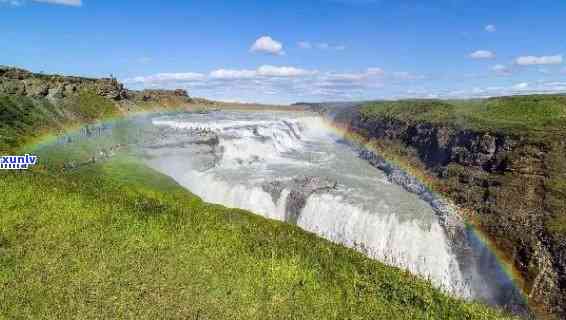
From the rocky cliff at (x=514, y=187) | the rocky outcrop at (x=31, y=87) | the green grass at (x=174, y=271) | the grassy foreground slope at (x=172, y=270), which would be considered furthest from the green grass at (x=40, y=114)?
the rocky cliff at (x=514, y=187)

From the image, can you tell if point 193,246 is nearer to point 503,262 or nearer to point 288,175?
point 503,262

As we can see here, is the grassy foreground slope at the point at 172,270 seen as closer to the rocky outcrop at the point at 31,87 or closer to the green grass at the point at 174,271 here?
the green grass at the point at 174,271

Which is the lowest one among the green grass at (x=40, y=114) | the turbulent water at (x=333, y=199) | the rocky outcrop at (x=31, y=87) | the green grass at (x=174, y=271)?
the turbulent water at (x=333, y=199)

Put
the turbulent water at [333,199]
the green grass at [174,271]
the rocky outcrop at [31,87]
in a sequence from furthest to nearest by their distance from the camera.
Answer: the rocky outcrop at [31,87] → the turbulent water at [333,199] → the green grass at [174,271]

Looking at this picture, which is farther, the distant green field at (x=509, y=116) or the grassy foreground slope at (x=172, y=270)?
the distant green field at (x=509, y=116)

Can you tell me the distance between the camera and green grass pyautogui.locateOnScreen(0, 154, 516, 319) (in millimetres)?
9898

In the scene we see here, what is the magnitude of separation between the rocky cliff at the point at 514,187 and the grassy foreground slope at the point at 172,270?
12635mm

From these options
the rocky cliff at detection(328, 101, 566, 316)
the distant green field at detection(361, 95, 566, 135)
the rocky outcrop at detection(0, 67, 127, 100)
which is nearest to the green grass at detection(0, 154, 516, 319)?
the rocky cliff at detection(328, 101, 566, 316)

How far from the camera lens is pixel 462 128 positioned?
42.7 metres

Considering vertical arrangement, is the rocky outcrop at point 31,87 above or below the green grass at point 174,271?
above

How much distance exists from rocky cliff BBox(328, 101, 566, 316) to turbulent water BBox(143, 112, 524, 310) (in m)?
1.76

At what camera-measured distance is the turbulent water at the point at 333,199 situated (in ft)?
75.9

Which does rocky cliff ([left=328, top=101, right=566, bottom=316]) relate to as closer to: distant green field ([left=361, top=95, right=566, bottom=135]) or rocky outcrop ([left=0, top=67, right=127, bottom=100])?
distant green field ([left=361, top=95, right=566, bottom=135])

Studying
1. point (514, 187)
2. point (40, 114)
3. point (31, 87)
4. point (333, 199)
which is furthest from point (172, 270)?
point (31, 87)
